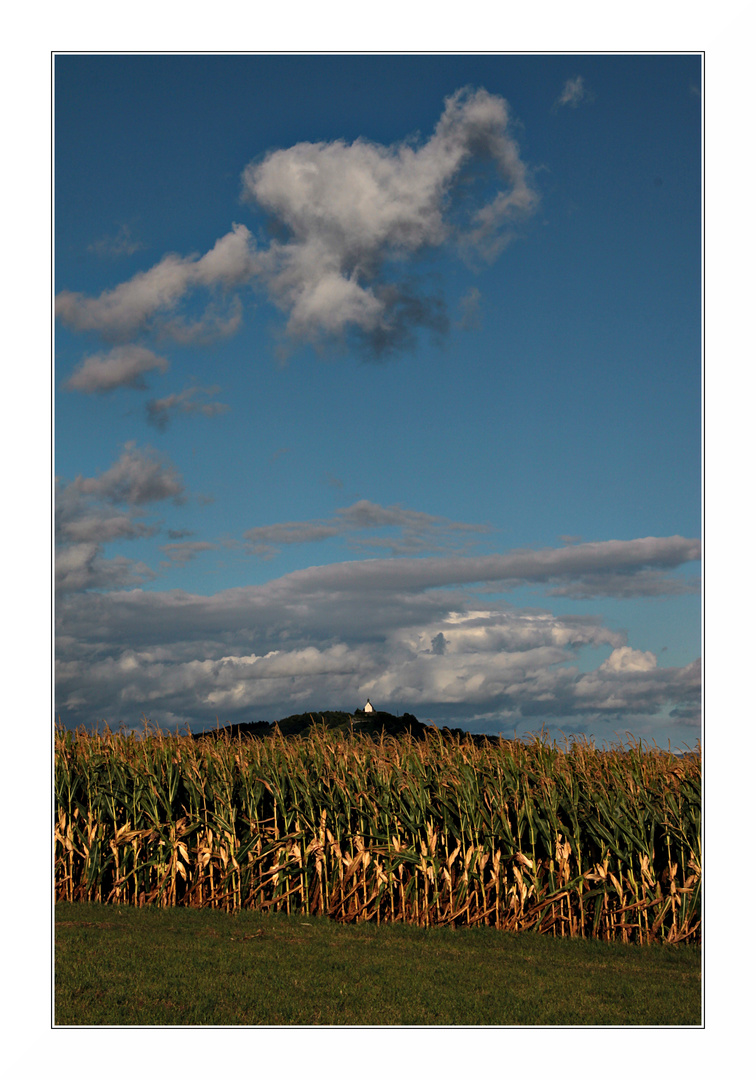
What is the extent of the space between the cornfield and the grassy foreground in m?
0.72

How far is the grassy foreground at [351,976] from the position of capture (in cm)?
816

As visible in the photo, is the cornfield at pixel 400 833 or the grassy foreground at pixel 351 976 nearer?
the grassy foreground at pixel 351 976

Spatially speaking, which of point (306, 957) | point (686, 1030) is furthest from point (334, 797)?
point (686, 1030)

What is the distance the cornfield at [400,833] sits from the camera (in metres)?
12.2

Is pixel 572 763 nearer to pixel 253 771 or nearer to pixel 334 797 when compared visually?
pixel 334 797

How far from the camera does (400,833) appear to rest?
13203 mm

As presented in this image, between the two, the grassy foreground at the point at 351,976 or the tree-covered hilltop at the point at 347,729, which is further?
the tree-covered hilltop at the point at 347,729

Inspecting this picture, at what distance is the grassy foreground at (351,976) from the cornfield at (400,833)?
0.72 meters

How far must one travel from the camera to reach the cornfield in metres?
12.2

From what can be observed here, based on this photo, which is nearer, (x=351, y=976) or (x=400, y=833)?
(x=351, y=976)

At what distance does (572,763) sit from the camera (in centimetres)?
1400

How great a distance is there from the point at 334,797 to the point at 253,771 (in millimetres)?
1583

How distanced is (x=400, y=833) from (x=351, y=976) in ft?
13.5

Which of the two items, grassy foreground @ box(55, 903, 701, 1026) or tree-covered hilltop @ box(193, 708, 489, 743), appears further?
tree-covered hilltop @ box(193, 708, 489, 743)
